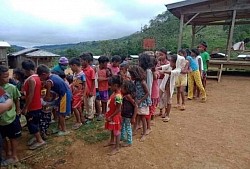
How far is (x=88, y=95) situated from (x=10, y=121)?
2013 millimetres

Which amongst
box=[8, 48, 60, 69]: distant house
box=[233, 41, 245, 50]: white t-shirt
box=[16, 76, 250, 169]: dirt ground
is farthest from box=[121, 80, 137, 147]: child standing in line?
box=[8, 48, 60, 69]: distant house

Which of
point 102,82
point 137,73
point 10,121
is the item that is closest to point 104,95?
point 102,82

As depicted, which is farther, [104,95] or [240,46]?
[240,46]

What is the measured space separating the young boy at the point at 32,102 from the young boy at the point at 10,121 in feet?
0.82

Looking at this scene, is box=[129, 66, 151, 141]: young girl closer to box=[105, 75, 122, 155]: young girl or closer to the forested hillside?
box=[105, 75, 122, 155]: young girl

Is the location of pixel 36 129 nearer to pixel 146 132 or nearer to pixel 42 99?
pixel 42 99

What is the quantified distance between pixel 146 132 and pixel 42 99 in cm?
205

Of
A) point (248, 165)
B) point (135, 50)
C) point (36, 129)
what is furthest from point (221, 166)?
point (135, 50)

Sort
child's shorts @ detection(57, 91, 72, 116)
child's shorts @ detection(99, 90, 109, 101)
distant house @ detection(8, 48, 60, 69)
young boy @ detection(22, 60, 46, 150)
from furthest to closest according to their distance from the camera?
distant house @ detection(8, 48, 60, 69)
child's shorts @ detection(99, 90, 109, 101)
child's shorts @ detection(57, 91, 72, 116)
young boy @ detection(22, 60, 46, 150)

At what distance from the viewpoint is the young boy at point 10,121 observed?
330 cm

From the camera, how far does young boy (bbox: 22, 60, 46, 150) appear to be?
375 centimetres

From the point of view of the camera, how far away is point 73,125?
16.5 feet

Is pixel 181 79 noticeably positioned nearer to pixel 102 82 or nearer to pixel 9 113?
pixel 102 82

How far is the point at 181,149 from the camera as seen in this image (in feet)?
12.5
